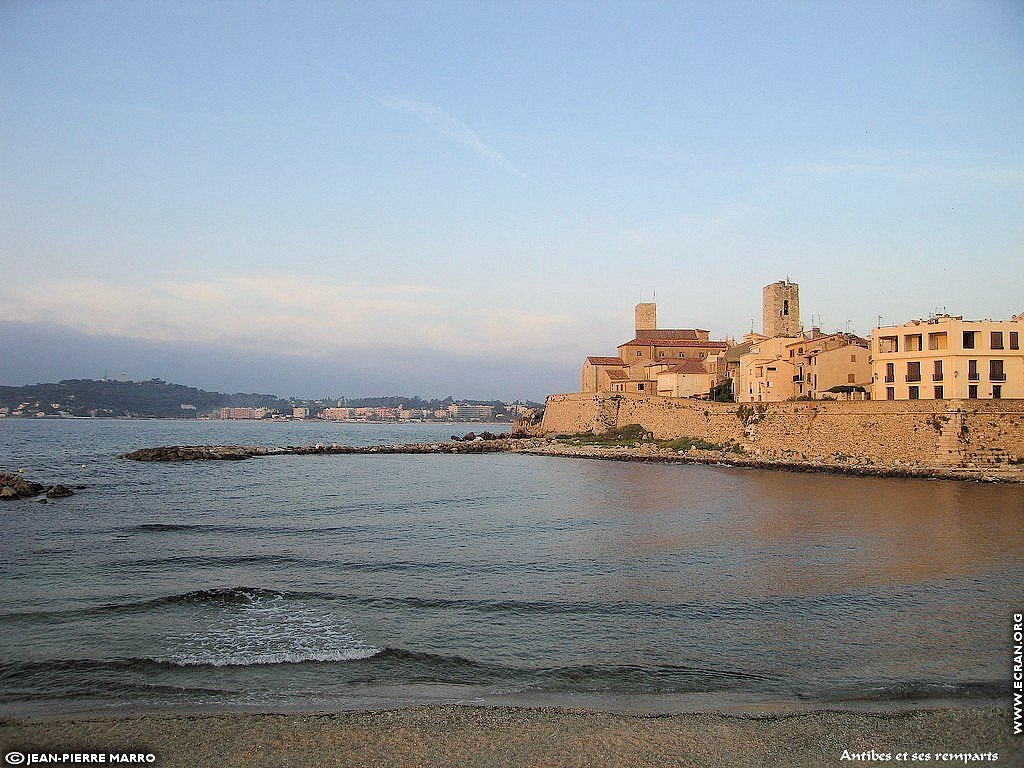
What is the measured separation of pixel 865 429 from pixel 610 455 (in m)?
15.7

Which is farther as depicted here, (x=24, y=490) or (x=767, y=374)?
(x=767, y=374)

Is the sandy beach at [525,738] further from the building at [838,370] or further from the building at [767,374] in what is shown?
the building at [767,374]

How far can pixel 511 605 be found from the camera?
1028 cm

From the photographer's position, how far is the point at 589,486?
27.8 metres

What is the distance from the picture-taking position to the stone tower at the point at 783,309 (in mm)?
54531

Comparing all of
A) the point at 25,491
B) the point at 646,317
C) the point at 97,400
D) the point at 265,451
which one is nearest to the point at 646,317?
the point at 646,317

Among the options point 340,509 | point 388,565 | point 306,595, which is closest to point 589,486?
point 340,509

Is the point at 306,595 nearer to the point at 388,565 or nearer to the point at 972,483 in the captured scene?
the point at 388,565

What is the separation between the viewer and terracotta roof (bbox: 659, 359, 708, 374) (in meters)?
51.9

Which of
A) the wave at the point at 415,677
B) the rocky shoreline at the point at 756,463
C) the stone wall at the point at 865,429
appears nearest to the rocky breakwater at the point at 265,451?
the rocky shoreline at the point at 756,463

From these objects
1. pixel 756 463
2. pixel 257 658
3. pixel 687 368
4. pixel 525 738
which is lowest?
pixel 257 658

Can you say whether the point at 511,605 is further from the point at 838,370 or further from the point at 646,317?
the point at 646,317

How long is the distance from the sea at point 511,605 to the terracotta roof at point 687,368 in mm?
30593

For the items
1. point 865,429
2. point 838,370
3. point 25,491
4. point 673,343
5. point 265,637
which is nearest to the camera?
point 265,637
